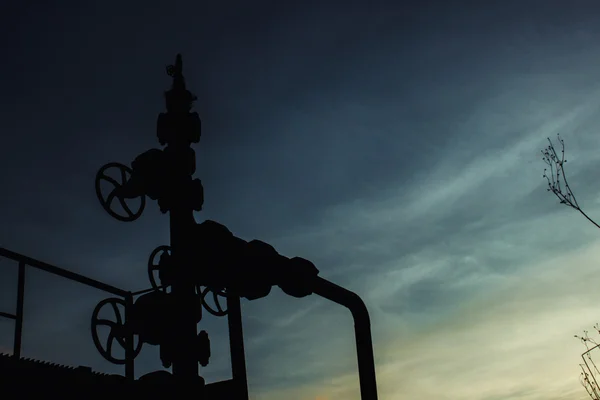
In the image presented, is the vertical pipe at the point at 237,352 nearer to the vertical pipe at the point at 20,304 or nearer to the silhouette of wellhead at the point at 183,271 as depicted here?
the silhouette of wellhead at the point at 183,271

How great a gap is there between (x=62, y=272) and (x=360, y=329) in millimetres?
3919

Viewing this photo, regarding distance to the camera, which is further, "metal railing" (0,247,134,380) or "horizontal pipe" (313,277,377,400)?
"horizontal pipe" (313,277,377,400)

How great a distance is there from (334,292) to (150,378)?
2.97 metres

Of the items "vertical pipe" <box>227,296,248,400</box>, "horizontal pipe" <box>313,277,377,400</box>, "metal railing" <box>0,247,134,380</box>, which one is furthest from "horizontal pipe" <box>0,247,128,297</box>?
"horizontal pipe" <box>313,277,377,400</box>

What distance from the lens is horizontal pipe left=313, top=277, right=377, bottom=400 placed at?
25.0 feet

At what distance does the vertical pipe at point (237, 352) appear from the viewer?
5.81 metres

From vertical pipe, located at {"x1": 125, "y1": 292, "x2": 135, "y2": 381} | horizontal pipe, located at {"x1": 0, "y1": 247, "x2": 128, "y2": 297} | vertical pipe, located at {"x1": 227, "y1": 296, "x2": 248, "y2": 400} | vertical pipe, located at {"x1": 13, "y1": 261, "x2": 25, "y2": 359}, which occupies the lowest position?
vertical pipe, located at {"x1": 227, "y1": 296, "x2": 248, "y2": 400}

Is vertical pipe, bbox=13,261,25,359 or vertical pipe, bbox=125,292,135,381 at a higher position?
vertical pipe, bbox=13,261,25,359

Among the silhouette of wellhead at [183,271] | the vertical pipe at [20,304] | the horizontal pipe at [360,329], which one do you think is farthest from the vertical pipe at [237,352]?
the vertical pipe at [20,304]

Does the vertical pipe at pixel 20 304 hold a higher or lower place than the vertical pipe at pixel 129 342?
higher

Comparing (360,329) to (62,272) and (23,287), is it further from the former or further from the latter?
(23,287)

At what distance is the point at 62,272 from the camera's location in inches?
297

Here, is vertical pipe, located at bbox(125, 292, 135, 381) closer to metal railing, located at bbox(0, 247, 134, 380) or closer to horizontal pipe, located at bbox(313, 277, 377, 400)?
metal railing, located at bbox(0, 247, 134, 380)

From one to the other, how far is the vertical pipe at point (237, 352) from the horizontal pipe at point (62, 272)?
2.46 meters
